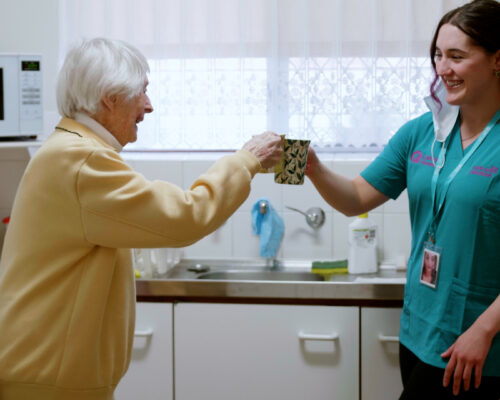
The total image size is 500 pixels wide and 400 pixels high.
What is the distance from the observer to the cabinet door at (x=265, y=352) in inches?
90.9

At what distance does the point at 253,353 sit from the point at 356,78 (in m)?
1.10

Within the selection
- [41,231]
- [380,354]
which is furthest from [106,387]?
[380,354]

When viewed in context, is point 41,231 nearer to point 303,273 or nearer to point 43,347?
point 43,347

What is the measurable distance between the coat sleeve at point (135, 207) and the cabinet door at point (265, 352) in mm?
893

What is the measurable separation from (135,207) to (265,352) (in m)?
1.09

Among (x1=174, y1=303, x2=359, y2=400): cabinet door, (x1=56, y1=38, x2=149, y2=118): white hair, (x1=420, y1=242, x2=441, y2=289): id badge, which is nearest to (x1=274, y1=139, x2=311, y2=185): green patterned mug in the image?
(x1=420, y1=242, x2=441, y2=289): id badge

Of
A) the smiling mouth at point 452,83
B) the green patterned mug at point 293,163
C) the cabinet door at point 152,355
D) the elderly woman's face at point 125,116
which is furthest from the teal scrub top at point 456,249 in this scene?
the cabinet door at point 152,355

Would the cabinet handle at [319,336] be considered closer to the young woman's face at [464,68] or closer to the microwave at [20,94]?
the young woman's face at [464,68]

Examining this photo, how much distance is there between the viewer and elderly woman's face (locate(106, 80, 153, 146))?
60.8 inches

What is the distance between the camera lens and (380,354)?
2.29 meters

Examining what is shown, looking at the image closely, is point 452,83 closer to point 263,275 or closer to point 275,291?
point 275,291

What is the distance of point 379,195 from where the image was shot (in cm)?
199

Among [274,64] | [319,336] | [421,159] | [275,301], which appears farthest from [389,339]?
[274,64]

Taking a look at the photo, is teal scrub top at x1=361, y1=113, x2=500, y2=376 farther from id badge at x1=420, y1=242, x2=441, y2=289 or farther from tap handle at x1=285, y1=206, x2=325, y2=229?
tap handle at x1=285, y1=206, x2=325, y2=229
